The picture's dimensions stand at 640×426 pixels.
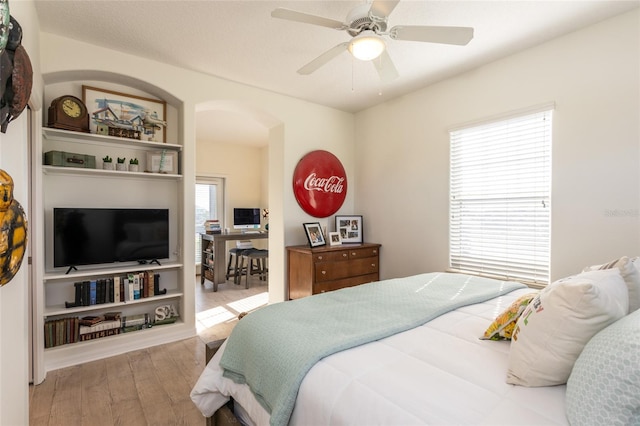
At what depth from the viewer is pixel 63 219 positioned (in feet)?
8.41

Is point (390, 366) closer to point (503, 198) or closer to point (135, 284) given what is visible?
point (503, 198)

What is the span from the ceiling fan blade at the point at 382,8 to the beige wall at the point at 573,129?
165cm

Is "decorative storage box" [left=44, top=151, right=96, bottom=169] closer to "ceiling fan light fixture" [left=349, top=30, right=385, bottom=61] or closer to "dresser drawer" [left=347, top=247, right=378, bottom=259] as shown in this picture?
"ceiling fan light fixture" [left=349, top=30, right=385, bottom=61]

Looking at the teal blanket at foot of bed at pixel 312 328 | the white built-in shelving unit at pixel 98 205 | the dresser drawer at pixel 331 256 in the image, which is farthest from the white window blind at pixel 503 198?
the white built-in shelving unit at pixel 98 205

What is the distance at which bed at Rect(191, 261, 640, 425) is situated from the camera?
0.89 metres

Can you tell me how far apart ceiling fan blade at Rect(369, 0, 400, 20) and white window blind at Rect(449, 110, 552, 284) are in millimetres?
1675

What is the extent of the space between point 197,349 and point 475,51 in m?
3.52

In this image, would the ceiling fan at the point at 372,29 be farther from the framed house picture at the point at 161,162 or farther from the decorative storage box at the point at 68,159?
the decorative storage box at the point at 68,159

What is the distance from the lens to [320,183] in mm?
3883

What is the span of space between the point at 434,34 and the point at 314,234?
2.37 metres

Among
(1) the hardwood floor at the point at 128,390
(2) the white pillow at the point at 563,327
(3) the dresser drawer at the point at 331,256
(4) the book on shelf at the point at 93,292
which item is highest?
(2) the white pillow at the point at 563,327

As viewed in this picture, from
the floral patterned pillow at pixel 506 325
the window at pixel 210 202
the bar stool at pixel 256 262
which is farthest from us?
the window at pixel 210 202

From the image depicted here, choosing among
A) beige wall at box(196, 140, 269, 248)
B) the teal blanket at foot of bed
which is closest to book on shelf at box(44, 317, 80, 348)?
the teal blanket at foot of bed

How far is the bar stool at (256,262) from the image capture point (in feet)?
17.0
